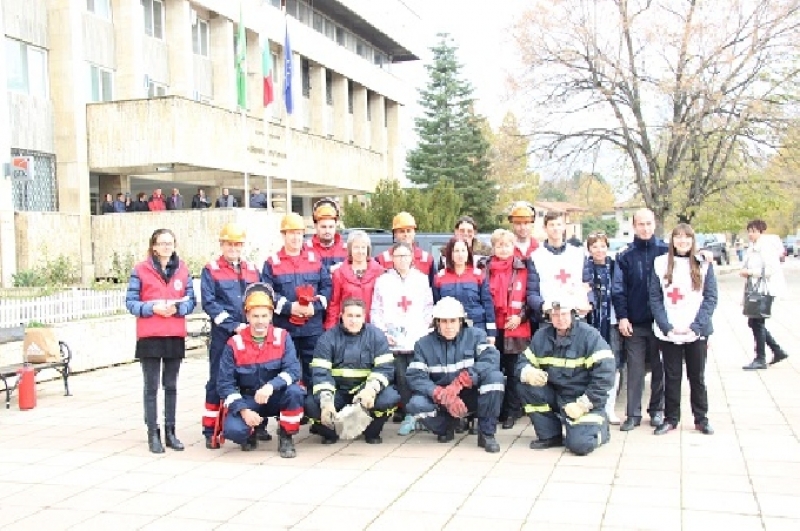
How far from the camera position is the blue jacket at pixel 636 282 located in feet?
24.9

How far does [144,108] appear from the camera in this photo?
22.6m

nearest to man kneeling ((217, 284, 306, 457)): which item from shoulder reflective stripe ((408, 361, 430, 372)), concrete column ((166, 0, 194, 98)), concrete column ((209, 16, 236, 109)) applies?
shoulder reflective stripe ((408, 361, 430, 372))

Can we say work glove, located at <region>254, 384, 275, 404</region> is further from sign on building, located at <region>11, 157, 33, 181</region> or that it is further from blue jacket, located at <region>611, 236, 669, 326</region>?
sign on building, located at <region>11, 157, 33, 181</region>

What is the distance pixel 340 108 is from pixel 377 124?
489cm

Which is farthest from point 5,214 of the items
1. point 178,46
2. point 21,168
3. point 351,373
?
point 351,373

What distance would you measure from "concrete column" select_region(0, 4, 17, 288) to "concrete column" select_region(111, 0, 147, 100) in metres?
4.09

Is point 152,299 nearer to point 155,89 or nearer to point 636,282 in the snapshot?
point 636,282

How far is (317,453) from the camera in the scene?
691cm

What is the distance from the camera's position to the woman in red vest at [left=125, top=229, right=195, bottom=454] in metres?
6.93

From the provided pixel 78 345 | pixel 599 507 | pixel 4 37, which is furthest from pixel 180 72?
pixel 599 507

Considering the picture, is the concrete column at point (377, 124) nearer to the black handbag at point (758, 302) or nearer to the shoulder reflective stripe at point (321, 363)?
the black handbag at point (758, 302)

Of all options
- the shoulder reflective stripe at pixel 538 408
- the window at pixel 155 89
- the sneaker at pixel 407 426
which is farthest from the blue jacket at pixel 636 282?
the window at pixel 155 89

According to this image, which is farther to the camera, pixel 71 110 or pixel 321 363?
pixel 71 110

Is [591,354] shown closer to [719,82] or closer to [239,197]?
[719,82]
